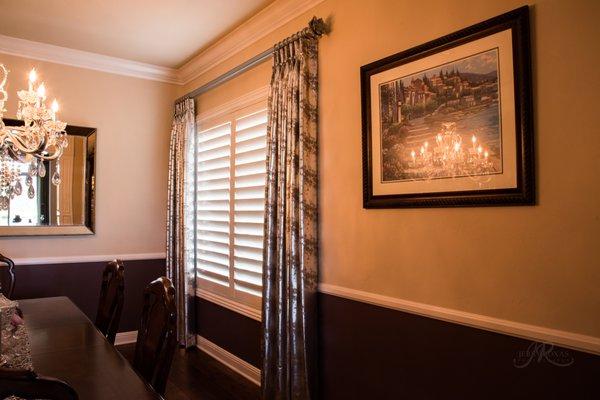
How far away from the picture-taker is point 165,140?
4.45 m

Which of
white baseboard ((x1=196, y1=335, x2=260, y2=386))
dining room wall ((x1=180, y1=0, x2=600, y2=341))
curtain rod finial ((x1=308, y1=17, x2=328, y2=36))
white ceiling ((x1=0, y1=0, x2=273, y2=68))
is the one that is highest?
white ceiling ((x1=0, y1=0, x2=273, y2=68))

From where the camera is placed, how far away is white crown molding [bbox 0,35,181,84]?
11.9 feet

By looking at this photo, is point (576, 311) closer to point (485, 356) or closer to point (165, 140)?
point (485, 356)

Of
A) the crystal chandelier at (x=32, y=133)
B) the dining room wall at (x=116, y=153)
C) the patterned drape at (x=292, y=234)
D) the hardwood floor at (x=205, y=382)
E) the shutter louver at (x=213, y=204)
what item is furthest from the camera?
the dining room wall at (x=116, y=153)

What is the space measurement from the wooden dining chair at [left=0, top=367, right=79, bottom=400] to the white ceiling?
275 cm

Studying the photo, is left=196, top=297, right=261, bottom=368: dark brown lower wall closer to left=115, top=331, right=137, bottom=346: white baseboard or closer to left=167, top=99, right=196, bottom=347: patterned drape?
left=167, top=99, right=196, bottom=347: patterned drape

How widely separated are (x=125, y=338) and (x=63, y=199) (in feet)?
4.93

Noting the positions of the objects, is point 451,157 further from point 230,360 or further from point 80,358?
point 230,360

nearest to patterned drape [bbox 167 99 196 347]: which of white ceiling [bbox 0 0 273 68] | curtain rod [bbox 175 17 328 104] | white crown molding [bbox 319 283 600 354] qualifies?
curtain rod [bbox 175 17 328 104]

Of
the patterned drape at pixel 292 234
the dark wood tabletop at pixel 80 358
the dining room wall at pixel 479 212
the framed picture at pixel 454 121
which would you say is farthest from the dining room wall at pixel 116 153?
the framed picture at pixel 454 121

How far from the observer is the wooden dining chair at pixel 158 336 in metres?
1.46

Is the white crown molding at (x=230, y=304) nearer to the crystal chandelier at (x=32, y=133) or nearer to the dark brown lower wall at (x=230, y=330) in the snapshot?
the dark brown lower wall at (x=230, y=330)

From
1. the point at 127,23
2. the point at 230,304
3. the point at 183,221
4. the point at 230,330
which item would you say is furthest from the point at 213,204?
the point at 127,23

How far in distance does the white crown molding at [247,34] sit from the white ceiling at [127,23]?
54 mm
